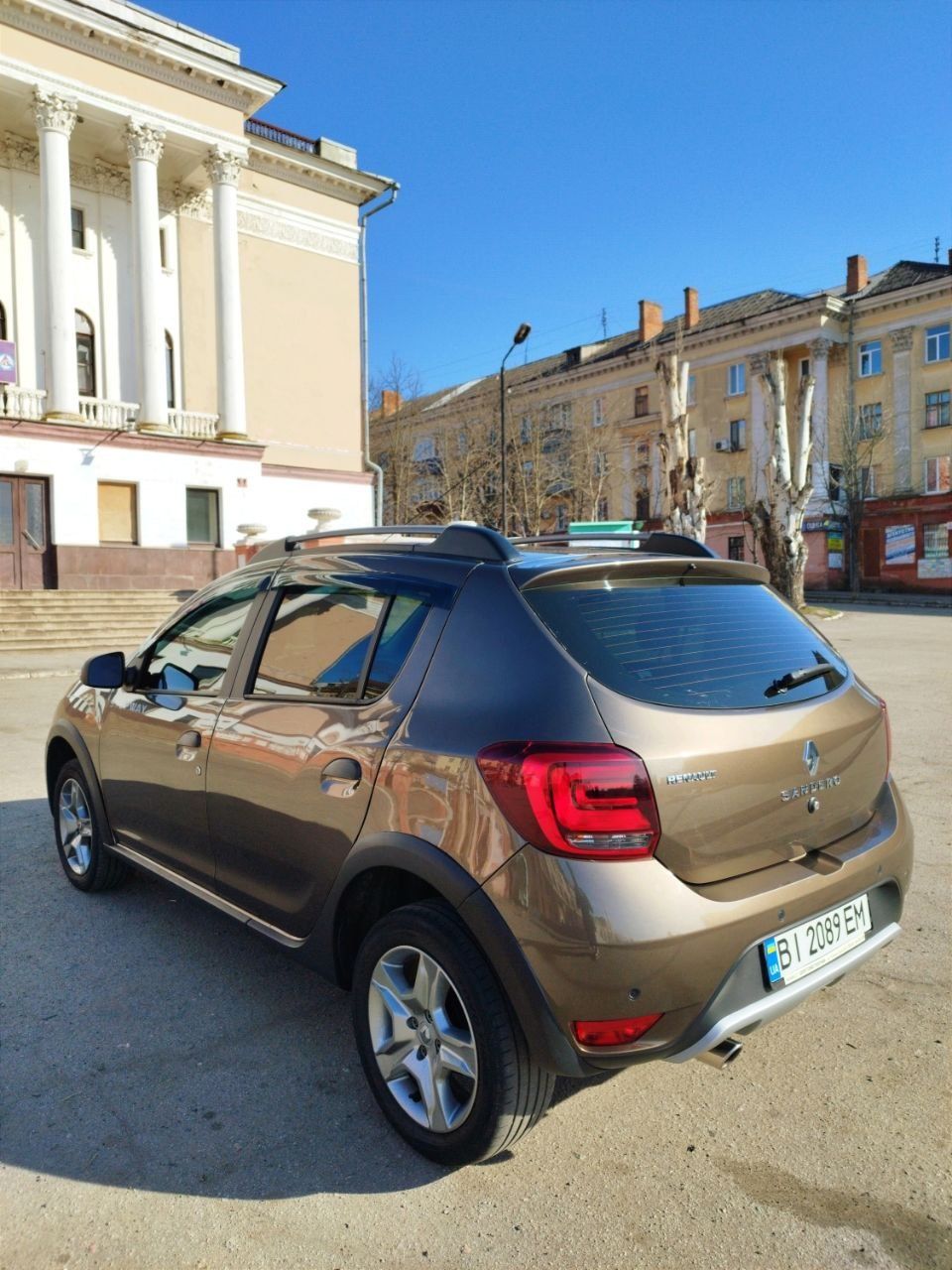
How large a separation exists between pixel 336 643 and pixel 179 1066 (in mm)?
1471

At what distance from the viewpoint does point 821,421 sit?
46.1m

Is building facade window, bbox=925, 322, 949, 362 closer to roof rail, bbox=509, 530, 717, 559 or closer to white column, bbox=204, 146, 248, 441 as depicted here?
white column, bbox=204, 146, 248, 441

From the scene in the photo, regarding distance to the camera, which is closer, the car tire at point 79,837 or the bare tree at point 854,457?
the car tire at point 79,837

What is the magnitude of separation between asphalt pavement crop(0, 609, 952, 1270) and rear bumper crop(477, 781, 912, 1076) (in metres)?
0.41

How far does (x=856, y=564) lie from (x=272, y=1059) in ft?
152

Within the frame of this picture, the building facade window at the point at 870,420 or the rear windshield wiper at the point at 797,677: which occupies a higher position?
the building facade window at the point at 870,420

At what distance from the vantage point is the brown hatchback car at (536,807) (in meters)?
2.22

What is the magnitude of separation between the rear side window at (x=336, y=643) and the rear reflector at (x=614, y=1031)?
3.62 feet

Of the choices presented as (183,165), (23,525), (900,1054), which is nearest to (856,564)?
(183,165)

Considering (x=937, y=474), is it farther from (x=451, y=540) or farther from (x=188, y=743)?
(x=188, y=743)

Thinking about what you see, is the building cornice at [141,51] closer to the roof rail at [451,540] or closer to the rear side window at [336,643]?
the roof rail at [451,540]

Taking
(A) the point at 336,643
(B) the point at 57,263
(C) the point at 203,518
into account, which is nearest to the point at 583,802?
(A) the point at 336,643

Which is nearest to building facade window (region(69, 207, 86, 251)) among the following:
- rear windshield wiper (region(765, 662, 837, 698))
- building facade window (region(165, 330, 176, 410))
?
building facade window (region(165, 330, 176, 410))

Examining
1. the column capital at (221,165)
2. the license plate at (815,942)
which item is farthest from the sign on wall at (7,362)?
the license plate at (815,942)
